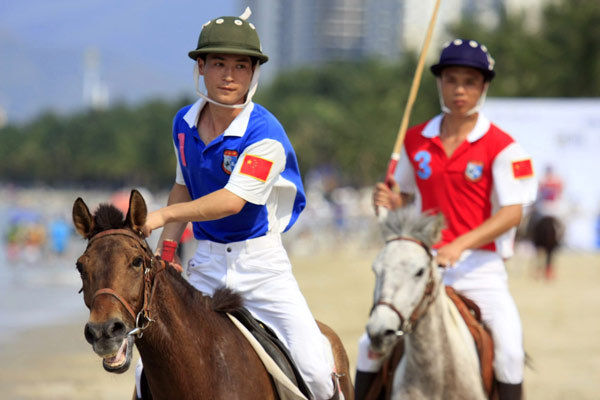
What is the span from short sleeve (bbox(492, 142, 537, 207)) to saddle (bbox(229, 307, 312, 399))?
2145 mm

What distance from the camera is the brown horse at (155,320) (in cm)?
357

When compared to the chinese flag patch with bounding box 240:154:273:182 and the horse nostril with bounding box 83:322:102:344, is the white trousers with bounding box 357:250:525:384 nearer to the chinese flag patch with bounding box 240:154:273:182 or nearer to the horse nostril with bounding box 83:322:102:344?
the chinese flag patch with bounding box 240:154:273:182

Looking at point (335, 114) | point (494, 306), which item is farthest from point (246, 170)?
point (335, 114)

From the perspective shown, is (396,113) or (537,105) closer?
(537,105)

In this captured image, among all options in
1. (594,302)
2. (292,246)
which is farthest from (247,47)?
(292,246)

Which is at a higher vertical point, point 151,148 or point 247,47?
point 247,47

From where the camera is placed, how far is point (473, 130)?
21.0ft

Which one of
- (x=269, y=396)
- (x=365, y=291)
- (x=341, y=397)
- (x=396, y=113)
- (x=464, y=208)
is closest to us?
(x=269, y=396)

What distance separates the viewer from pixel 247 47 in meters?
4.61

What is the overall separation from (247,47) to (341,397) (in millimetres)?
2004

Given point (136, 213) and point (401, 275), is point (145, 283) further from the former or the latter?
point (401, 275)

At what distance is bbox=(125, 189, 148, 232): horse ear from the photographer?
12.4ft

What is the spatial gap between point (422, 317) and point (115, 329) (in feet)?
8.47

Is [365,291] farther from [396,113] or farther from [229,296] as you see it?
[396,113]
